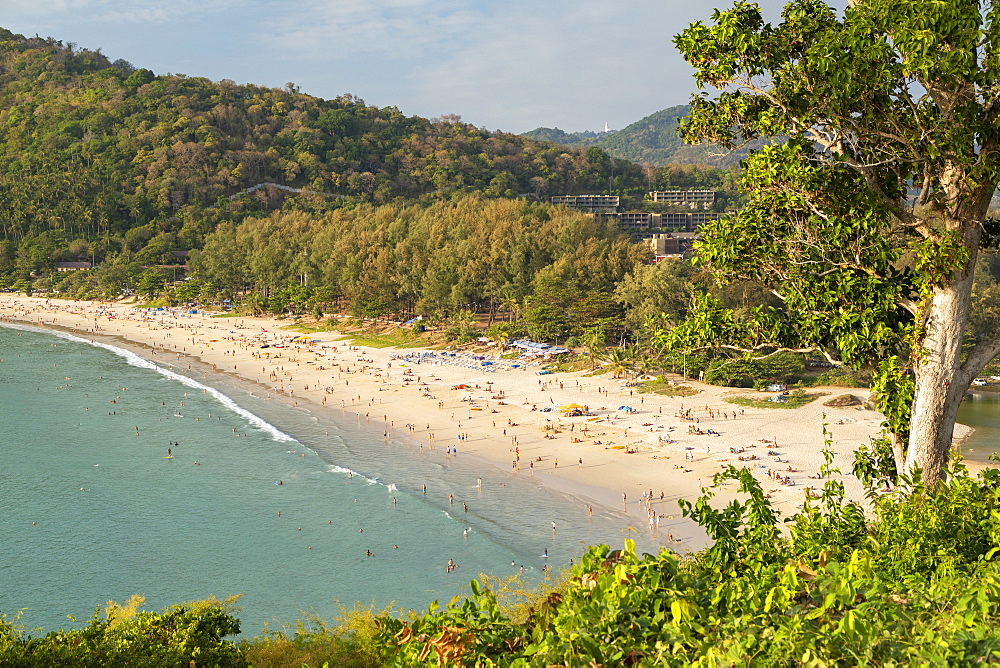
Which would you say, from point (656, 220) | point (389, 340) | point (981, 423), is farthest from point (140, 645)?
point (656, 220)

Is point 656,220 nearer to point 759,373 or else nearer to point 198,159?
point 759,373

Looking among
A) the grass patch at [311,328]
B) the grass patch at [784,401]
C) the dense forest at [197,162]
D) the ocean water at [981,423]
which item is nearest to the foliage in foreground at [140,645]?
the ocean water at [981,423]

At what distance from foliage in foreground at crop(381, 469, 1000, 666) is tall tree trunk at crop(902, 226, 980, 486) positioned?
31 cm

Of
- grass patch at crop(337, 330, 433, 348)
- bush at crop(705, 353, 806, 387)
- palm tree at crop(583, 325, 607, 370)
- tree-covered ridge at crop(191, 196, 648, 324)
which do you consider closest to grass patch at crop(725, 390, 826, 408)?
bush at crop(705, 353, 806, 387)

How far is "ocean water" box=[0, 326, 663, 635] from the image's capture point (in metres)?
25.7

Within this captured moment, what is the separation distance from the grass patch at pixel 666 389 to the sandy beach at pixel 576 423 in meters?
0.89

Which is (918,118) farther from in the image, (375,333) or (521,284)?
(375,333)

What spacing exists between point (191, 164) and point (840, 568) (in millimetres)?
161746

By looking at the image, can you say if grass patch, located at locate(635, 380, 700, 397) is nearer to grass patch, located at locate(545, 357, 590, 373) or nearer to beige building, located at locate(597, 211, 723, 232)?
grass patch, located at locate(545, 357, 590, 373)

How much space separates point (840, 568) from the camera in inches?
183

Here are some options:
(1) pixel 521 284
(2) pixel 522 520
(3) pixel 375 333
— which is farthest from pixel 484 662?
(3) pixel 375 333

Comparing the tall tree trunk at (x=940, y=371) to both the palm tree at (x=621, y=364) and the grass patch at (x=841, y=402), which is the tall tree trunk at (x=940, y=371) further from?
the palm tree at (x=621, y=364)

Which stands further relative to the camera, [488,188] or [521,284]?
[488,188]

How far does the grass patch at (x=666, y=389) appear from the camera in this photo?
50156 mm
